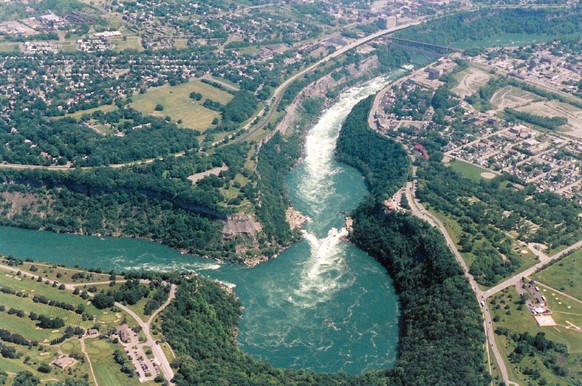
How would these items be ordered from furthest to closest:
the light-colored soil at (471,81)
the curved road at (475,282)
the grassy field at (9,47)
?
the grassy field at (9,47) < the light-colored soil at (471,81) < the curved road at (475,282)

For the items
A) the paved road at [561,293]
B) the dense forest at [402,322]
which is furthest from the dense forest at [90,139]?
the paved road at [561,293]

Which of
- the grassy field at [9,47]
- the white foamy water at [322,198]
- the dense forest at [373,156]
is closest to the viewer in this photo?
the white foamy water at [322,198]

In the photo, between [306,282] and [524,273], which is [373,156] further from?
[524,273]

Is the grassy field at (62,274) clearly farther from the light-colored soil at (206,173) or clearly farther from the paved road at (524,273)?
the paved road at (524,273)

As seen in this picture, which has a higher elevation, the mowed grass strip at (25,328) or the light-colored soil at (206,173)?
the light-colored soil at (206,173)

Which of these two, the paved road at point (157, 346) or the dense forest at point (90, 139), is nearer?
the paved road at point (157, 346)

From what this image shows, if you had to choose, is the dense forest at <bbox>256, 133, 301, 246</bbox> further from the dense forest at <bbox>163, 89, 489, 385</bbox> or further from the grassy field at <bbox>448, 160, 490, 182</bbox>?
the grassy field at <bbox>448, 160, 490, 182</bbox>

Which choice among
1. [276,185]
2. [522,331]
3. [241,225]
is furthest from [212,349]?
[276,185]
